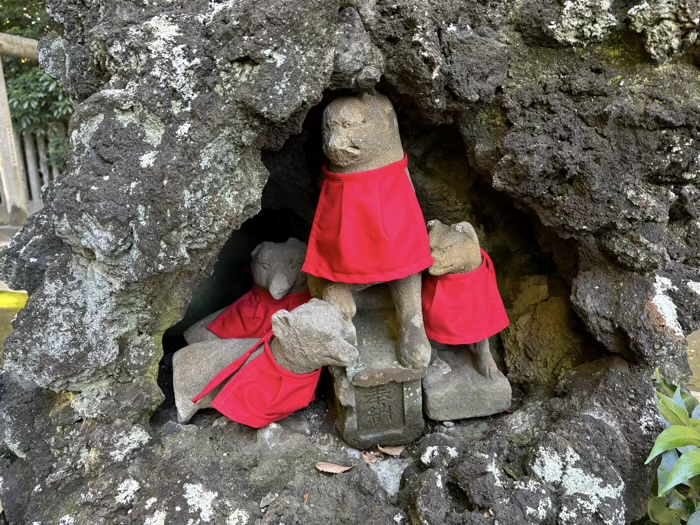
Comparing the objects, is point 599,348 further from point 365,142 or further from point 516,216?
point 365,142

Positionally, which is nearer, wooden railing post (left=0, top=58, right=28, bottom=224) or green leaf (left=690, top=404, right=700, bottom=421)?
green leaf (left=690, top=404, right=700, bottom=421)

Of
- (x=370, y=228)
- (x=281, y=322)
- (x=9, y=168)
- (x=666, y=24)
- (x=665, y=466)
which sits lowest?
(x=9, y=168)

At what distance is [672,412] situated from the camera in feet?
5.23

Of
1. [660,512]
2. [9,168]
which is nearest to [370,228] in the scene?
[660,512]

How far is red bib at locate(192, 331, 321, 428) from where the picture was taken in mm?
1665

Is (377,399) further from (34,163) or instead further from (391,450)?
(34,163)

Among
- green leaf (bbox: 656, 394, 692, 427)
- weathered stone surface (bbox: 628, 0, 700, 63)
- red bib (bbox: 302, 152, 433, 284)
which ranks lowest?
green leaf (bbox: 656, 394, 692, 427)

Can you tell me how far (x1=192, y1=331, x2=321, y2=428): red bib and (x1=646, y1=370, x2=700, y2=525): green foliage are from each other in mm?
1096

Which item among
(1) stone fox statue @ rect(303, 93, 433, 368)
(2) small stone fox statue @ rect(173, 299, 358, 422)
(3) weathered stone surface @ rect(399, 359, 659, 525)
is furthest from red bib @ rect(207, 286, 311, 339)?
(3) weathered stone surface @ rect(399, 359, 659, 525)

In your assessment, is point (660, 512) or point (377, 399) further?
point (377, 399)

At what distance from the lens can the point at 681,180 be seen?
1.56m

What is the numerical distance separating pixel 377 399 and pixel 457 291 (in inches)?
18.6

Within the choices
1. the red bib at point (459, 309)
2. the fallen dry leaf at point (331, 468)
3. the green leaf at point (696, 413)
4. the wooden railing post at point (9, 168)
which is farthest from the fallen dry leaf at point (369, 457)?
the wooden railing post at point (9, 168)

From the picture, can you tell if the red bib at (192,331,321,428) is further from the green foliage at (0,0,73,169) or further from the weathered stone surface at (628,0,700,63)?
the green foliage at (0,0,73,169)
